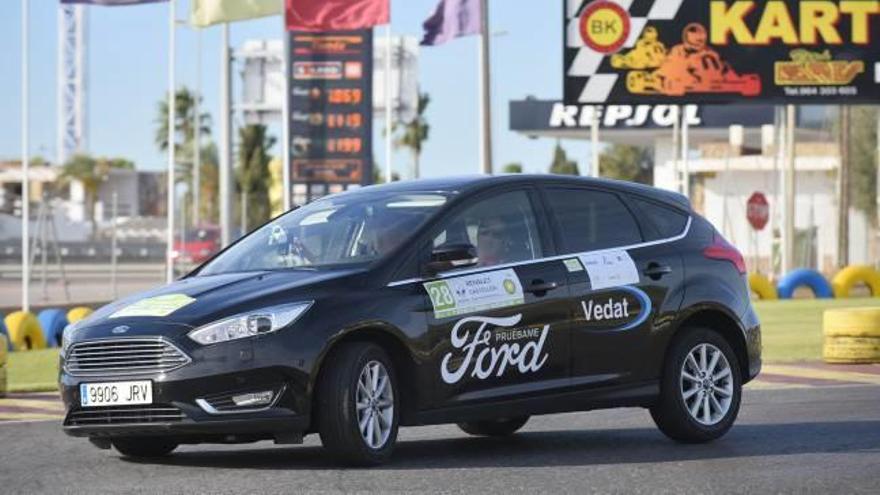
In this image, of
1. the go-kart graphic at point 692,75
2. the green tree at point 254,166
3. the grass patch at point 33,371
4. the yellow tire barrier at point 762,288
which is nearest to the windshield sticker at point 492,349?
the grass patch at point 33,371

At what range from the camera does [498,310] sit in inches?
430

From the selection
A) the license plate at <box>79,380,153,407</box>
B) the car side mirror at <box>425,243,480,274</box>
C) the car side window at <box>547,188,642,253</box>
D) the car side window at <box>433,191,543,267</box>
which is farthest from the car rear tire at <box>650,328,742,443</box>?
the license plate at <box>79,380,153,407</box>

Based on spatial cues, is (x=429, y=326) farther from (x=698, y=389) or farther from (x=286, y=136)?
(x=286, y=136)

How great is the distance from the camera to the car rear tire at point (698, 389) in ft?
38.6

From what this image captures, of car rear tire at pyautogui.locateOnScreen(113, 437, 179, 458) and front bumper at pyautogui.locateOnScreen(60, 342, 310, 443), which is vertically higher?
front bumper at pyautogui.locateOnScreen(60, 342, 310, 443)

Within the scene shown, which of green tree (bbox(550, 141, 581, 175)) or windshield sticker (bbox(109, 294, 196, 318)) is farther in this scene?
green tree (bbox(550, 141, 581, 175))

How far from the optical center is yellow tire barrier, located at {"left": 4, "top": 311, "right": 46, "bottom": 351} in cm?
3052

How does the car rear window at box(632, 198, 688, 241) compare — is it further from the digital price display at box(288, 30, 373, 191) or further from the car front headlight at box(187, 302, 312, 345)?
the digital price display at box(288, 30, 373, 191)

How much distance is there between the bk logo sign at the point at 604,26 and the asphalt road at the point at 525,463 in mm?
17591

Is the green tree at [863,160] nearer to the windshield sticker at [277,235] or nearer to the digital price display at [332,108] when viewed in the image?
the digital price display at [332,108]

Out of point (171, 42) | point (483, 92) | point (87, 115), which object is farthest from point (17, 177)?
point (483, 92)

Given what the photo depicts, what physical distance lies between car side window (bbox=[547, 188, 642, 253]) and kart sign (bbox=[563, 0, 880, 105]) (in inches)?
735

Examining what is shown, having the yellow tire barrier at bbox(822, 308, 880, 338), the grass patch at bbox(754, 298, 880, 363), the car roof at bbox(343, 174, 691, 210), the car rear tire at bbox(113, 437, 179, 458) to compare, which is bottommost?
the grass patch at bbox(754, 298, 880, 363)

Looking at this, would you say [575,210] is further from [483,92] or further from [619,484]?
[483,92]
